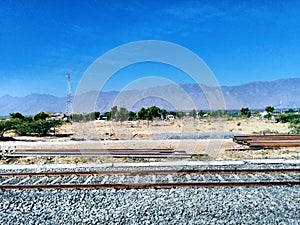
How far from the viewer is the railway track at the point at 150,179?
8680 millimetres

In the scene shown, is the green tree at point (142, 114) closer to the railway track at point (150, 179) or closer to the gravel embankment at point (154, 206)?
the railway track at point (150, 179)

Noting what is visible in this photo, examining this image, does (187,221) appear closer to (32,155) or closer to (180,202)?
(180,202)

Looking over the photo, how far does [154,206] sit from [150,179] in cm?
276

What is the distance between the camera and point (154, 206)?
6973 mm

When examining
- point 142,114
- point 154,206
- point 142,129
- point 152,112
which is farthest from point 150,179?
point 142,114

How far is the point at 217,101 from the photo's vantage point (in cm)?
1717

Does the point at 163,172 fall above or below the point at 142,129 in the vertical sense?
below

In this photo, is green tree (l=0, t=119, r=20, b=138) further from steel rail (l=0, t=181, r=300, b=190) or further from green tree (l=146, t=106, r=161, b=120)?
green tree (l=146, t=106, r=161, b=120)

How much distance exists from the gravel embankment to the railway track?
14.8 inches

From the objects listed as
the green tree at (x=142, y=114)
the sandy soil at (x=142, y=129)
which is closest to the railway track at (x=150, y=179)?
the sandy soil at (x=142, y=129)

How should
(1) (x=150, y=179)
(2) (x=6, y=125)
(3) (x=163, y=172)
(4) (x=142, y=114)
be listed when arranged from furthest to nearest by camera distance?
1. (4) (x=142, y=114)
2. (2) (x=6, y=125)
3. (3) (x=163, y=172)
4. (1) (x=150, y=179)

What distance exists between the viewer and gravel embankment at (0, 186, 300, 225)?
630 cm

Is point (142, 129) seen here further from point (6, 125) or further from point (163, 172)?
point (163, 172)

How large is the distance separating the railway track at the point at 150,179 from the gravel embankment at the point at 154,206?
0.38 metres
